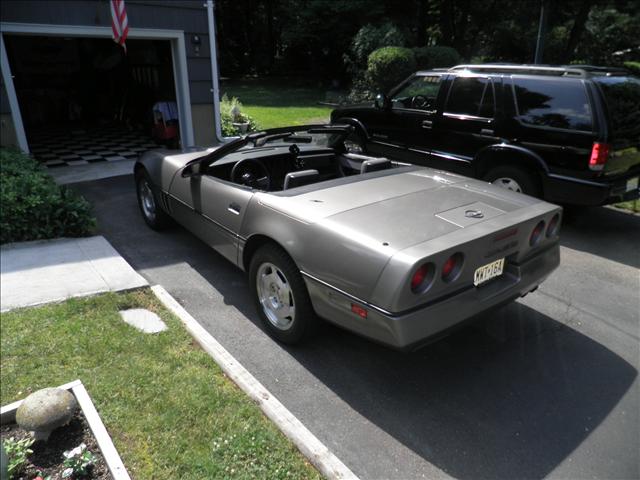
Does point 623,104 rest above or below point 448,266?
above

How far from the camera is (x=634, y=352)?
346cm

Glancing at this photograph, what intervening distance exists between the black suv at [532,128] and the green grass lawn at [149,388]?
4.29 metres

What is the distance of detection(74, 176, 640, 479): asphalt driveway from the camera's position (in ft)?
8.27

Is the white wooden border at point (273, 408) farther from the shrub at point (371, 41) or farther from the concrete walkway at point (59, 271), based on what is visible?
the shrub at point (371, 41)

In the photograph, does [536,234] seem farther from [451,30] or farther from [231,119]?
[451,30]

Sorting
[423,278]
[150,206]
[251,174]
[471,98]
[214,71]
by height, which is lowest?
[150,206]

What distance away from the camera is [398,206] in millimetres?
3145

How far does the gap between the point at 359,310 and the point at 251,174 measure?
83.9 inches

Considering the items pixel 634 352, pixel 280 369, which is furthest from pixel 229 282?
pixel 634 352

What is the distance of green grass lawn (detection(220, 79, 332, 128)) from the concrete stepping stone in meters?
9.20

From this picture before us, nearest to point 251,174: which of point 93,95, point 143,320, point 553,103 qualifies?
point 143,320

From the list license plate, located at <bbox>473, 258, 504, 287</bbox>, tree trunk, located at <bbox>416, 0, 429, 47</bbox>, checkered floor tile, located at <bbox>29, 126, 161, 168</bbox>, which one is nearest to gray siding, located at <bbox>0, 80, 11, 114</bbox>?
checkered floor tile, located at <bbox>29, 126, 161, 168</bbox>

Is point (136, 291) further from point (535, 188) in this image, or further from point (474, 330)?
point (535, 188)

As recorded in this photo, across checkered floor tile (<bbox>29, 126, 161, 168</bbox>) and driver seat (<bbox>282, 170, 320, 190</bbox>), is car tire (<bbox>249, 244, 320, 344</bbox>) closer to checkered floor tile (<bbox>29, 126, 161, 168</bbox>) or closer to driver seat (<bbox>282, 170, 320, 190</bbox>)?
driver seat (<bbox>282, 170, 320, 190</bbox>)
